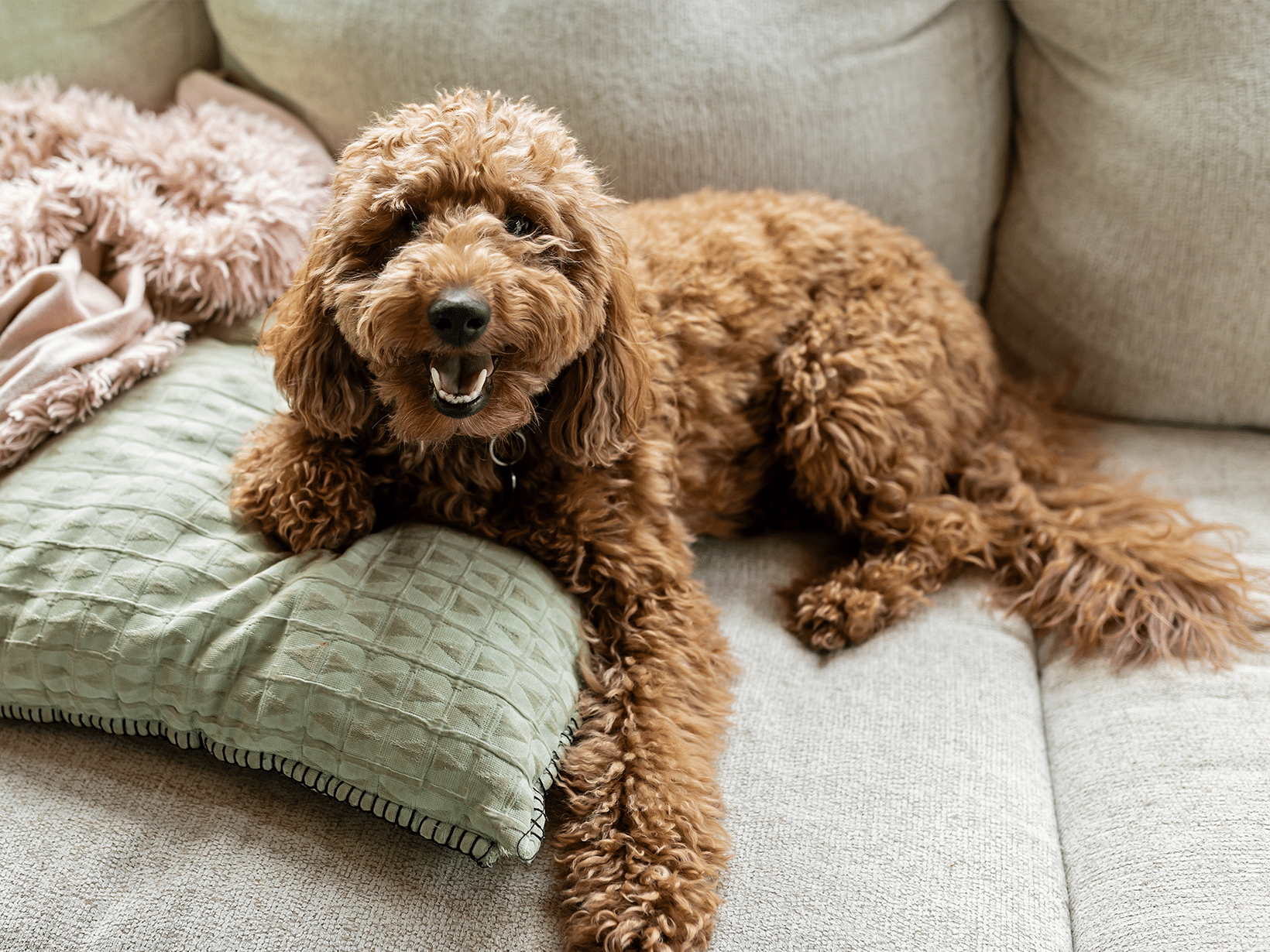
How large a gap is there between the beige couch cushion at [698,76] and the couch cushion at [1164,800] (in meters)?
1.11

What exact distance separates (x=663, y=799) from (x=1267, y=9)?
1883 millimetres

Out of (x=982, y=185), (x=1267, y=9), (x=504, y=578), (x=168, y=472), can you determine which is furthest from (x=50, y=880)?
(x=1267, y=9)

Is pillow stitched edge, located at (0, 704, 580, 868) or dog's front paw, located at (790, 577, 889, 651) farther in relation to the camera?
dog's front paw, located at (790, 577, 889, 651)

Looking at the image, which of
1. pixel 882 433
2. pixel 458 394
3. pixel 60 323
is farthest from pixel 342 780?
pixel 882 433

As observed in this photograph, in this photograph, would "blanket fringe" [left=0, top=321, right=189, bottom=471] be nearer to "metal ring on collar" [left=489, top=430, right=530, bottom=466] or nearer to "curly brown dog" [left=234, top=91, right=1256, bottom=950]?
"curly brown dog" [left=234, top=91, right=1256, bottom=950]

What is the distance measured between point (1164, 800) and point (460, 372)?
4.12 feet

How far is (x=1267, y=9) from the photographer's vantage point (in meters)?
1.81

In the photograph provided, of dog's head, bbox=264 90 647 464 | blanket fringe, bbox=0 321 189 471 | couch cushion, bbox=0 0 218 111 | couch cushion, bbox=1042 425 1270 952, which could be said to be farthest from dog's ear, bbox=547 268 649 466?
couch cushion, bbox=0 0 218 111

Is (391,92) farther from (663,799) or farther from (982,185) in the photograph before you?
(663,799)

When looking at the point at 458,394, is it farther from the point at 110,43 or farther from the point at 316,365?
the point at 110,43

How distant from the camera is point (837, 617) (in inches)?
67.9

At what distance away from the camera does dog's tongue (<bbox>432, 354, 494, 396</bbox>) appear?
4.38ft

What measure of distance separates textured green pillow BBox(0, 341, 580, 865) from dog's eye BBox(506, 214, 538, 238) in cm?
49

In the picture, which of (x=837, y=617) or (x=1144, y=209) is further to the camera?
(x=1144, y=209)
